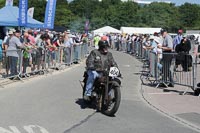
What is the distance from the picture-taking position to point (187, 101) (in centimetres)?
1205

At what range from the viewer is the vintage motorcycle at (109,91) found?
31.1 feet

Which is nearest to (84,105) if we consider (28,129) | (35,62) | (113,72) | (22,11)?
(113,72)

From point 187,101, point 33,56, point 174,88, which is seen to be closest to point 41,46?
point 33,56

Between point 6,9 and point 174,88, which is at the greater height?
point 6,9

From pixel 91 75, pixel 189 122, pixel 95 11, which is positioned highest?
pixel 95 11

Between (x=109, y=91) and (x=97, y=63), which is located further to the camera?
(x=97, y=63)

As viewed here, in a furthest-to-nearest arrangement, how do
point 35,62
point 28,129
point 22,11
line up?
point 22,11 < point 35,62 < point 28,129

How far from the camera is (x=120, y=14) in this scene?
125125 mm

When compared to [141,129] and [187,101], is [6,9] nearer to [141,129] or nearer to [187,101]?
[187,101]

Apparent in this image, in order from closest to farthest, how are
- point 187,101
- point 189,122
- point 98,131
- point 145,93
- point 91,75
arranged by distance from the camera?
1. point 98,131
2. point 189,122
3. point 91,75
4. point 187,101
5. point 145,93

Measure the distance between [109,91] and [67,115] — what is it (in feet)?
3.51

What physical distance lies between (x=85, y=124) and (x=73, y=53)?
16858 millimetres

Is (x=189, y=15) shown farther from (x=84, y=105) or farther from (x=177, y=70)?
(x=84, y=105)

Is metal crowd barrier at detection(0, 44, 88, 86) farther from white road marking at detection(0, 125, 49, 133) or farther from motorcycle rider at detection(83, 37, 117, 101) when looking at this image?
white road marking at detection(0, 125, 49, 133)
